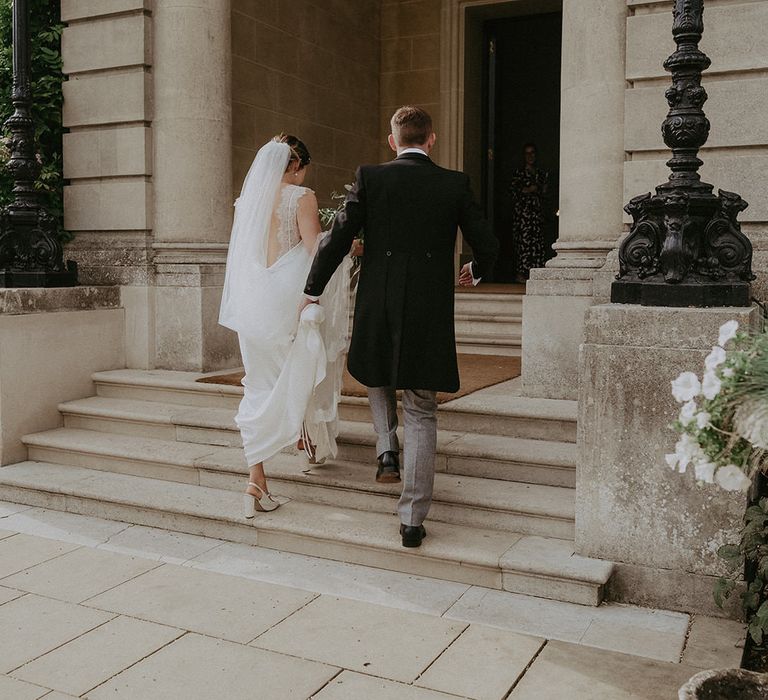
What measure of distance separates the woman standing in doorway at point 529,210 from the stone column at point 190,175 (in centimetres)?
468

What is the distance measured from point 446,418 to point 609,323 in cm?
184

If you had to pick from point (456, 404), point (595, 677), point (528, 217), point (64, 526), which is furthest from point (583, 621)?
point (528, 217)

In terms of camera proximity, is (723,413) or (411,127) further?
(411,127)

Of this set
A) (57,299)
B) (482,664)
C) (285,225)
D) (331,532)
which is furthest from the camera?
(57,299)

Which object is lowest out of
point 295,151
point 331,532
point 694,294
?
point 331,532

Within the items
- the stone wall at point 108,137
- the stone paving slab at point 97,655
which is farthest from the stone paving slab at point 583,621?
the stone wall at point 108,137

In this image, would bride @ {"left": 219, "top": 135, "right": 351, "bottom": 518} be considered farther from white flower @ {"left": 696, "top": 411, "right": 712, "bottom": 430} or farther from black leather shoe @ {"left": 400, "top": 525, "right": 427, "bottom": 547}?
white flower @ {"left": 696, "top": 411, "right": 712, "bottom": 430}

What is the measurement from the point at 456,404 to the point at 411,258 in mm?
1612

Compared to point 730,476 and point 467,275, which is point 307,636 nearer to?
point 467,275

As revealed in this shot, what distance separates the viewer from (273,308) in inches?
213

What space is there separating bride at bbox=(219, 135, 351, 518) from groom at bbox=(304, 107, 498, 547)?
599 mm

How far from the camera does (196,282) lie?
26.2 feet

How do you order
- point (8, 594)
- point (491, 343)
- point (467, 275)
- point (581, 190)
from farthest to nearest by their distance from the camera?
point (491, 343), point (581, 190), point (467, 275), point (8, 594)

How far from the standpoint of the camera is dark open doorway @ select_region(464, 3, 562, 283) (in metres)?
12.2
